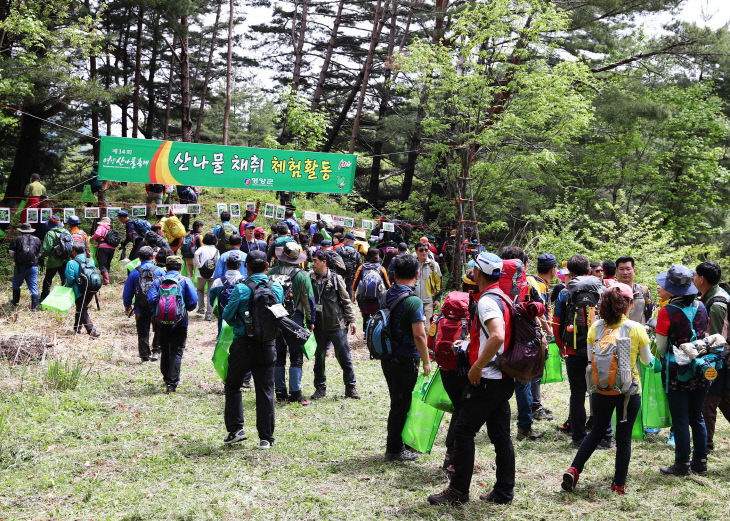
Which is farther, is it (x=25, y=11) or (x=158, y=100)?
(x=158, y=100)

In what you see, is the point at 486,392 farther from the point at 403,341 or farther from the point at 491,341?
the point at 403,341

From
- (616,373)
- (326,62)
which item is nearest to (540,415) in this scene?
(616,373)

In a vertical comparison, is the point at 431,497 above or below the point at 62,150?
below

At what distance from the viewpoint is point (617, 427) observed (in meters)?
4.50

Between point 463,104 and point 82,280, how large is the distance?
905 centimetres

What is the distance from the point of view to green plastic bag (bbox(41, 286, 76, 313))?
9.21 meters

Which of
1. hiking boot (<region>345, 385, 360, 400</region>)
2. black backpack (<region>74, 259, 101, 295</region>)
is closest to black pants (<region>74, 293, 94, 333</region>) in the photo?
black backpack (<region>74, 259, 101, 295</region>)

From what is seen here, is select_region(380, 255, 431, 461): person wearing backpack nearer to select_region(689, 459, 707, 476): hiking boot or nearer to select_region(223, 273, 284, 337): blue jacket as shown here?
select_region(223, 273, 284, 337): blue jacket

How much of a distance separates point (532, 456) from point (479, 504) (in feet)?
4.52

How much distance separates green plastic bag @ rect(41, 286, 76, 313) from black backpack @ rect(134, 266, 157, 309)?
2023mm

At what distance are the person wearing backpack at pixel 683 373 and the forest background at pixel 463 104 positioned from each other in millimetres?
7455

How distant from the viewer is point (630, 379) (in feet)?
14.2

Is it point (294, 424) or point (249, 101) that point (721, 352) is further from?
point (249, 101)

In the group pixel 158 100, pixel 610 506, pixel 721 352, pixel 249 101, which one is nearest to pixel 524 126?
pixel 721 352
